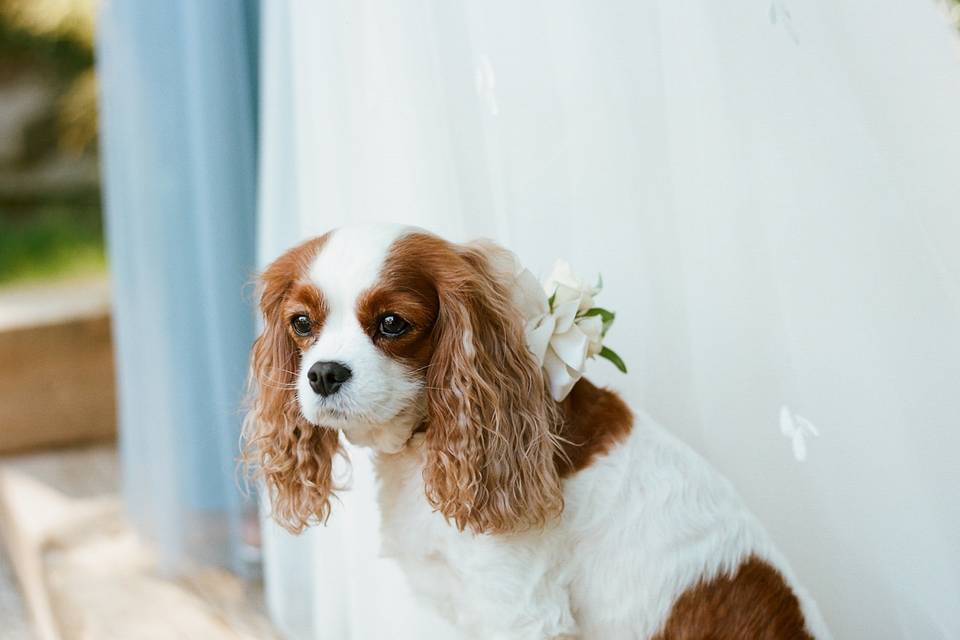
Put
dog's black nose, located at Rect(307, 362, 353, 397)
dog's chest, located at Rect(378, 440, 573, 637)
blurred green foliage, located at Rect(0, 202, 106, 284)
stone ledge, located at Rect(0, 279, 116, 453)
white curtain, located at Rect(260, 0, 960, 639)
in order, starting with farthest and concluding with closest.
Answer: blurred green foliage, located at Rect(0, 202, 106, 284) < stone ledge, located at Rect(0, 279, 116, 453) < white curtain, located at Rect(260, 0, 960, 639) < dog's chest, located at Rect(378, 440, 573, 637) < dog's black nose, located at Rect(307, 362, 353, 397)

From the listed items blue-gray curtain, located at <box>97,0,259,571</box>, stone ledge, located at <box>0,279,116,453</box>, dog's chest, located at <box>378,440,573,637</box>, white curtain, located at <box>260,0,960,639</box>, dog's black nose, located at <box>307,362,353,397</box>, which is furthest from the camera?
stone ledge, located at <box>0,279,116,453</box>

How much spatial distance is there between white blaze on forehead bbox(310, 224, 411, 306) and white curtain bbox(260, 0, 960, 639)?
0.46 metres

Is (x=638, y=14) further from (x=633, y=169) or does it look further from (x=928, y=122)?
(x=928, y=122)

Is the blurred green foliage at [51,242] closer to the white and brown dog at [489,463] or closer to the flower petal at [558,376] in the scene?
the white and brown dog at [489,463]

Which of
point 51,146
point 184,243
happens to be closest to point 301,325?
point 184,243

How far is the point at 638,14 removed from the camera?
159 centimetres

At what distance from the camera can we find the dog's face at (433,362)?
1.20 m

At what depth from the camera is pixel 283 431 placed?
137cm

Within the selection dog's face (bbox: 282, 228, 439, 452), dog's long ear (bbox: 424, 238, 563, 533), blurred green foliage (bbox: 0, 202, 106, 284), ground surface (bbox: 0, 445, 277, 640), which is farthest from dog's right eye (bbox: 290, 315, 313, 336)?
blurred green foliage (bbox: 0, 202, 106, 284)

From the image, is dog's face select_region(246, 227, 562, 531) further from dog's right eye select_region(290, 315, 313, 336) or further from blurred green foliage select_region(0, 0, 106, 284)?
blurred green foliage select_region(0, 0, 106, 284)

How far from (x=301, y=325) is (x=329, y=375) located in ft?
0.39

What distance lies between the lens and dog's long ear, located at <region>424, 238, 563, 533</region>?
1.24 m

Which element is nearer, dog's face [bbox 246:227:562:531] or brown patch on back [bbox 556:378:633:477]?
dog's face [bbox 246:227:562:531]

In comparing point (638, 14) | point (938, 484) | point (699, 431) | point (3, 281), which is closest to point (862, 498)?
point (938, 484)
